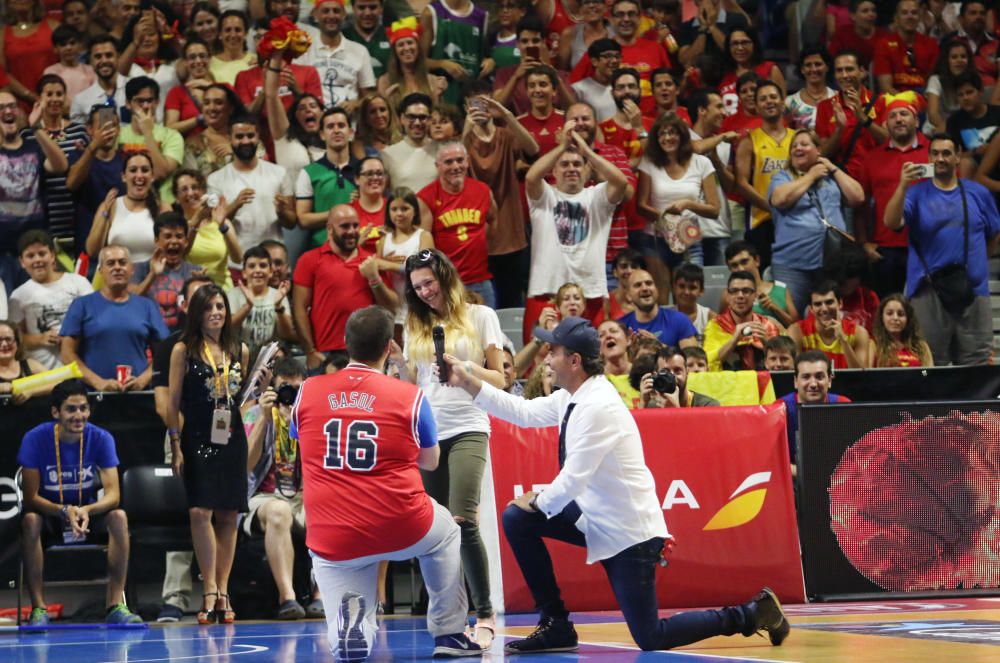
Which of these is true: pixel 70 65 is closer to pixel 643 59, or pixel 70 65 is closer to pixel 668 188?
pixel 643 59

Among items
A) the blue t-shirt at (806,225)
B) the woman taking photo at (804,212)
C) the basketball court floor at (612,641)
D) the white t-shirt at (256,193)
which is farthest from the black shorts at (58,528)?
the blue t-shirt at (806,225)

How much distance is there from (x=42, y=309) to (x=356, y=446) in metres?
6.34

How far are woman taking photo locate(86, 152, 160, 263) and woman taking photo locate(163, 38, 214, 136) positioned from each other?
131 centimetres

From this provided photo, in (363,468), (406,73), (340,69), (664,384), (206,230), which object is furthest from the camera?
(340,69)

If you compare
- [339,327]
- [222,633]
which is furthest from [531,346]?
[222,633]

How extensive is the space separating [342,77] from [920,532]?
7.68 meters

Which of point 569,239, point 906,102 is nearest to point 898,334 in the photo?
point 569,239

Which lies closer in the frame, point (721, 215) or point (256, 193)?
point (256, 193)

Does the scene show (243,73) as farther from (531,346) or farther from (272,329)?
(531,346)

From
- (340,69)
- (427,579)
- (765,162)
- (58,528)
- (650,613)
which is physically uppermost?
(340,69)

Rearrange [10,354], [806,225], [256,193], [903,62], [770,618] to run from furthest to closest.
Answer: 1. [903,62]
2. [806,225]
3. [256,193]
4. [10,354]
5. [770,618]

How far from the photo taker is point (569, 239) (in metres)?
13.5

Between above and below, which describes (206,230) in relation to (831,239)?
above

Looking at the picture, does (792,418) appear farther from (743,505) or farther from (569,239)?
(569,239)
